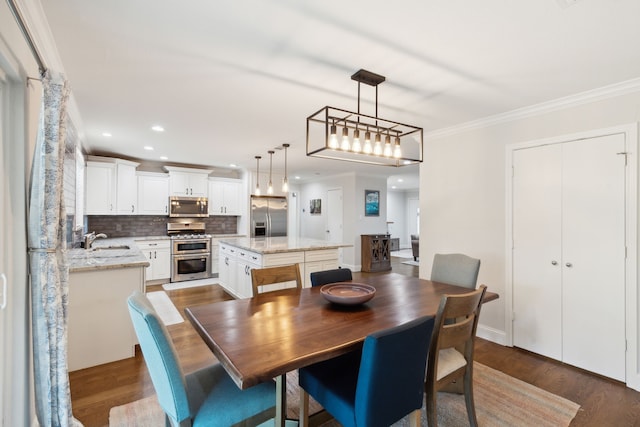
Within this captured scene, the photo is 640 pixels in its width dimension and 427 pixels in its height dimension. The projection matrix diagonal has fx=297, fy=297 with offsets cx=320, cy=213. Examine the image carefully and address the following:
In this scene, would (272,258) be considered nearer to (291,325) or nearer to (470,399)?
(291,325)

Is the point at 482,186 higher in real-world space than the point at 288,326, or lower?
higher

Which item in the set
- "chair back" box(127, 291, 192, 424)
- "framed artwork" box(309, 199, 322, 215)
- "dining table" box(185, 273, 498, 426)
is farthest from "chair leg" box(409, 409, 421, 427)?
"framed artwork" box(309, 199, 322, 215)

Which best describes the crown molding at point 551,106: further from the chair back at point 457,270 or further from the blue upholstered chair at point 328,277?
the blue upholstered chair at point 328,277

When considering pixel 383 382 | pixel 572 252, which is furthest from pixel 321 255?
pixel 383 382

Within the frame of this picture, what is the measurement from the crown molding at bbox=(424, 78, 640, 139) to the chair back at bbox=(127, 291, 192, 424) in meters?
3.63

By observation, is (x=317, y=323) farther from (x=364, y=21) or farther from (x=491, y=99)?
(x=491, y=99)

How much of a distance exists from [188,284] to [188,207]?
1.62 meters

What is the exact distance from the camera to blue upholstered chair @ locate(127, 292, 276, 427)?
3.94 feet

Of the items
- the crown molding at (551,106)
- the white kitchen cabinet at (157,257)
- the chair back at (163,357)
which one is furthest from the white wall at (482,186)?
the white kitchen cabinet at (157,257)

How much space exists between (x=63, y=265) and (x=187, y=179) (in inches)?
189

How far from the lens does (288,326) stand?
1566 mm

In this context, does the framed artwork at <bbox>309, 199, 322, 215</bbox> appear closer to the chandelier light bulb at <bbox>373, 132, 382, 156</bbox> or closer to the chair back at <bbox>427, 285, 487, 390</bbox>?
the chandelier light bulb at <bbox>373, 132, 382, 156</bbox>

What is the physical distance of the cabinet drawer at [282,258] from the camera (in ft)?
12.5

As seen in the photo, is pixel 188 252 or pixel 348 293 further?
pixel 188 252
